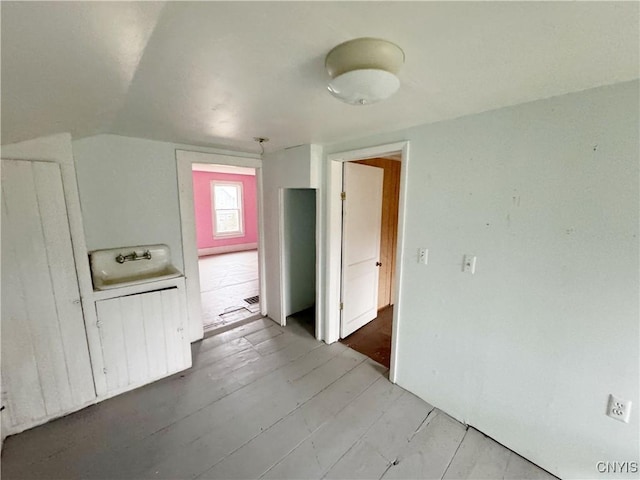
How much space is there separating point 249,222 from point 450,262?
6699 millimetres

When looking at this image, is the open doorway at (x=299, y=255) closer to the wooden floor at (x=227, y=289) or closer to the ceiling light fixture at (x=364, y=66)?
the wooden floor at (x=227, y=289)

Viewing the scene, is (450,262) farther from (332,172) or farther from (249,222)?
(249,222)

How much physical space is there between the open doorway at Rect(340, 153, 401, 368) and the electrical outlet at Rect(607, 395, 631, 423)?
4.94 feet

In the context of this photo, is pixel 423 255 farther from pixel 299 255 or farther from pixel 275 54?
pixel 299 255

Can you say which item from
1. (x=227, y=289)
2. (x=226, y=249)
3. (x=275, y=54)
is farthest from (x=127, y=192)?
(x=226, y=249)

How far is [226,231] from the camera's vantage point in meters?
7.18

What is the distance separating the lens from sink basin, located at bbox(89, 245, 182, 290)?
2.08 meters

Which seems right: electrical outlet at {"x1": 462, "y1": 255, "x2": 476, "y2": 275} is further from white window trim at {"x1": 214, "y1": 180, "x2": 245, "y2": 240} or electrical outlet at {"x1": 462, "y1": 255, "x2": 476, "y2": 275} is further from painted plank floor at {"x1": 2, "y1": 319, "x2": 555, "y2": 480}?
white window trim at {"x1": 214, "y1": 180, "x2": 245, "y2": 240}

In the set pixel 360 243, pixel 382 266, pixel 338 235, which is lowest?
pixel 382 266

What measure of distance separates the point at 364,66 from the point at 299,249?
264 centimetres

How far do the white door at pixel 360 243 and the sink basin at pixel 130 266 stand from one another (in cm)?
166

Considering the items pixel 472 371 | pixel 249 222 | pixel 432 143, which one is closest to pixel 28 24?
pixel 432 143

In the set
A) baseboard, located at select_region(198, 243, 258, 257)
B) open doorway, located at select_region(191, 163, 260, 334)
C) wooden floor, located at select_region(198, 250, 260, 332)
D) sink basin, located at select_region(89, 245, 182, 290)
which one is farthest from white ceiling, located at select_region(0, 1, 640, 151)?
baseboard, located at select_region(198, 243, 258, 257)

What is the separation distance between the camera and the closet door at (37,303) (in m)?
1.56
